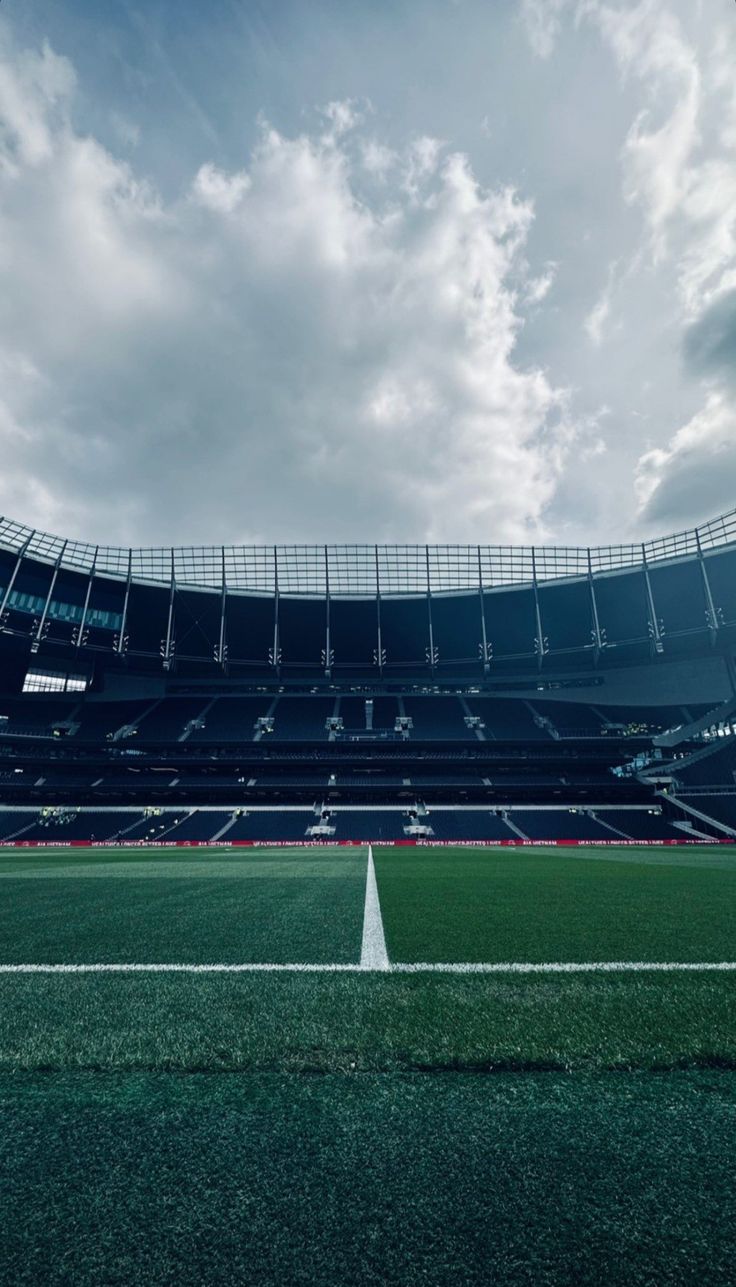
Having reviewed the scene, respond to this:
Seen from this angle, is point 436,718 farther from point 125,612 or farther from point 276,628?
point 125,612

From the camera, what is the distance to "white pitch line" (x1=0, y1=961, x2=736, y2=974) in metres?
3.28

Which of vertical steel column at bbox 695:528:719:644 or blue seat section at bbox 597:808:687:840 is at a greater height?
vertical steel column at bbox 695:528:719:644

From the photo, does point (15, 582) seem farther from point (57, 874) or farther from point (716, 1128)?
point (716, 1128)

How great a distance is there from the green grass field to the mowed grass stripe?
9 centimetres

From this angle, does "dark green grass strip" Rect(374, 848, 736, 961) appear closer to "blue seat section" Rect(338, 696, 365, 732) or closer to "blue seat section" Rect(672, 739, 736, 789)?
"blue seat section" Rect(672, 739, 736, 789)

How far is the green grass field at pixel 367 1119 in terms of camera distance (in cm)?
114

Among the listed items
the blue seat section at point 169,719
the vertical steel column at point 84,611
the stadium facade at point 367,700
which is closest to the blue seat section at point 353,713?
the stadium facade at point 367,700

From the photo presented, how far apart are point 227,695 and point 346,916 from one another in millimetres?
47913

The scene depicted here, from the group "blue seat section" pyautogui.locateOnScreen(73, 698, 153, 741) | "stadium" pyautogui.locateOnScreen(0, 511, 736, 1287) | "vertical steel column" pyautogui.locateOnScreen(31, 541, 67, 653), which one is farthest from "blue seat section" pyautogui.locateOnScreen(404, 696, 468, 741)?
"stadium" pyautogui.locateOnScreen(0, 511, 736, 1287)

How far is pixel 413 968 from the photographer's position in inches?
132

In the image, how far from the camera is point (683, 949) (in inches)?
150

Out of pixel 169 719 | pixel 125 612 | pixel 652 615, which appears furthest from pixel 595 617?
pixel 125 612

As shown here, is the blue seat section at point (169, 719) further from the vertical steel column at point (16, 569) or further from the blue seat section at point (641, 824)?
the blue seat section at point (641, 824)

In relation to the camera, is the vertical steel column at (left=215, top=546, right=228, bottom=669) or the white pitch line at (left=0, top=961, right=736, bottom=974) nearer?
the white pitch line at (left=0, top=961, right=736, bottom=974)
